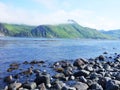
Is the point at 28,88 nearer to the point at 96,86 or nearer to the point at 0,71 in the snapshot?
the point at 96,86

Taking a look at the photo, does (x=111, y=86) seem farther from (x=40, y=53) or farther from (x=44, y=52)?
(x=44, y=52)

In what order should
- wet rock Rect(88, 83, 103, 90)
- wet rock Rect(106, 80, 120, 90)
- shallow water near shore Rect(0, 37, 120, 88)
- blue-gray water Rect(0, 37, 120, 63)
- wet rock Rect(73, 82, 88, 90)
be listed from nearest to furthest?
wet rock Rect(106, 80, 120, 90), wet rock Rect(88, 83, 103, 90), wet rock Rect(73, 82, 88, 90), shallow water near shore Rect(0, 37, 120, 88), blue-gray water Rect(0, 37, 120, 63)

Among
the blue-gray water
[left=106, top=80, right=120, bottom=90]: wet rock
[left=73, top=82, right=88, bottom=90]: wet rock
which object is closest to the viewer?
[left=106, top=80, right=120, bottom=90]: wet rock

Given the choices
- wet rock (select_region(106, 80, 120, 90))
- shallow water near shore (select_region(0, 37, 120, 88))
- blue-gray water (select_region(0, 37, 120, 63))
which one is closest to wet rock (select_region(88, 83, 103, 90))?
wet rock (select_region(106, 80, 120, 90))

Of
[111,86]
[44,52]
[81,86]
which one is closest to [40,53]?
[44,52]

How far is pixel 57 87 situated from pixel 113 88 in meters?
6.39

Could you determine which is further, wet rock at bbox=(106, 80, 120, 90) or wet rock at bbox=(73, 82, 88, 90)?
wet rock at bbox=(73, 82, 88, 90)

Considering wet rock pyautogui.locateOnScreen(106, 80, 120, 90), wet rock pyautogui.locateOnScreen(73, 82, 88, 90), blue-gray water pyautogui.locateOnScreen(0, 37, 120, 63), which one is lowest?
blue-gray water pyautogui.locateOnScreen(0, 37, 120, 63)

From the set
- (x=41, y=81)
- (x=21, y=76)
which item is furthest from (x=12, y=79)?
(x=41, y=81)

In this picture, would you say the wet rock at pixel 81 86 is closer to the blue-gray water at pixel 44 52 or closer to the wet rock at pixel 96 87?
the wet rock at pixel 96 87

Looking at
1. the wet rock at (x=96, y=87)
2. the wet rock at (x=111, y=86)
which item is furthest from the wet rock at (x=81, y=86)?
the wet rock at (x=111, y=86)

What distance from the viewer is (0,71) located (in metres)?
45.7

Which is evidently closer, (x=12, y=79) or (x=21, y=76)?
(x=12, y=79)

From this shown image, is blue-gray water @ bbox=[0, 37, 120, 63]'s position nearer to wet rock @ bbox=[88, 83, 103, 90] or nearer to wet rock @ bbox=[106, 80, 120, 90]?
wet rock @ bbox=[88, 83, 103, 90]
